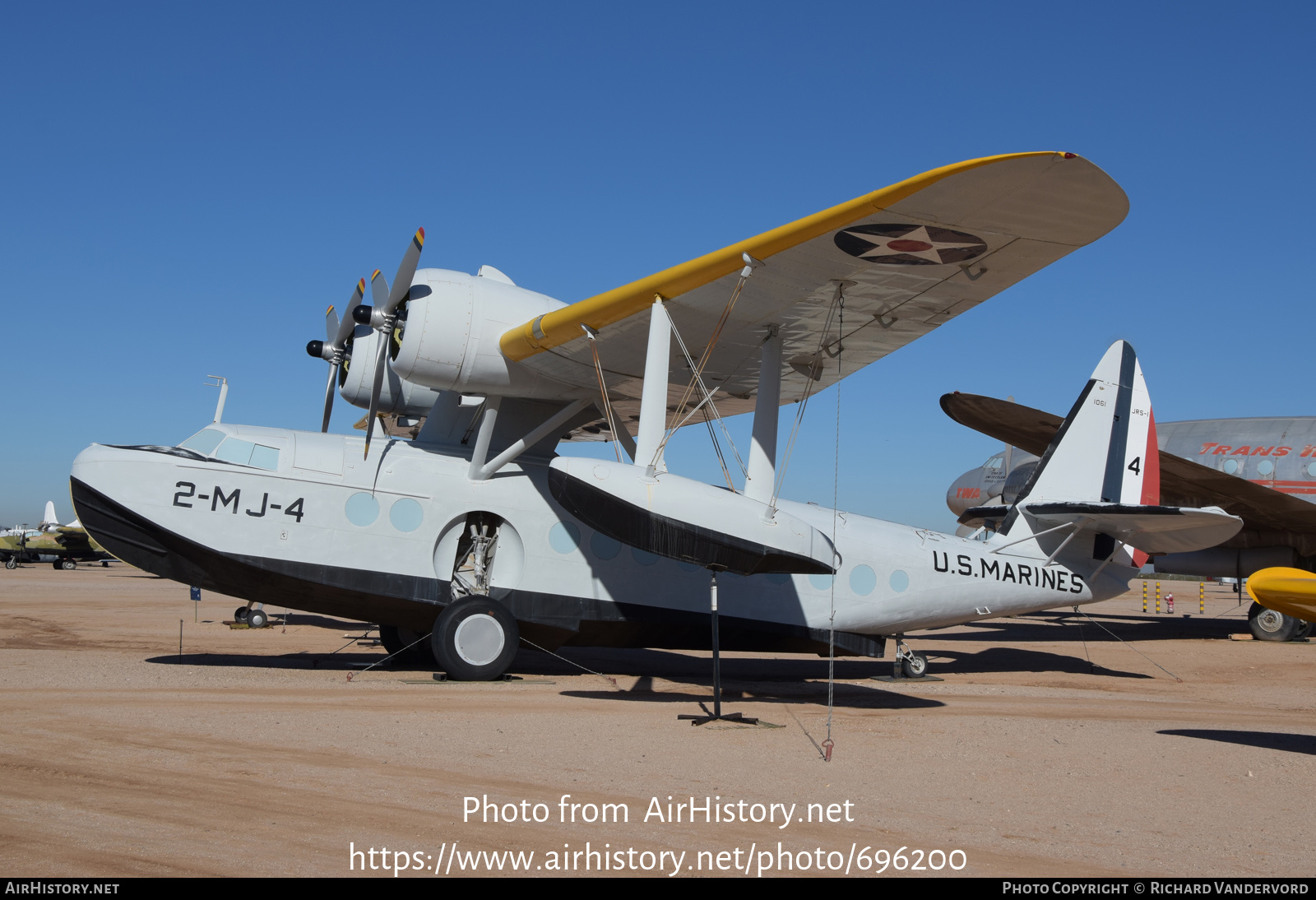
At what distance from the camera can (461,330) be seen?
10219 mm

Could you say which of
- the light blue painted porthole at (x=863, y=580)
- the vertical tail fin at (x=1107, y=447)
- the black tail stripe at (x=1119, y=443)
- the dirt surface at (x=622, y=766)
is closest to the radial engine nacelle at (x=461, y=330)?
the dirt surface at (x=622, y=766)

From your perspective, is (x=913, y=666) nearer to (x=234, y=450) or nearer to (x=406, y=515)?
(x=406, y=515)

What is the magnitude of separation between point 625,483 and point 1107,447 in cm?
974

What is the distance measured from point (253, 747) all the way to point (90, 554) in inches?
2178

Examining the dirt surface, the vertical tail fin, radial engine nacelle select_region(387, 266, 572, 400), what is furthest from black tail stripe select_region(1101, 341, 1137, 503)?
radial engine nacelle select_region(387, 266, 572, 400)

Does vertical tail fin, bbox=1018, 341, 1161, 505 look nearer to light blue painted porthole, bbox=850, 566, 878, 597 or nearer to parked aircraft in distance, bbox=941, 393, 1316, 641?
light blue painted porthole, bbox=850, 566, 878, 597

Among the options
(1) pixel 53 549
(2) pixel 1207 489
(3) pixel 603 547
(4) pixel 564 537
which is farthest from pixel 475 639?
(1) pixel 53 549

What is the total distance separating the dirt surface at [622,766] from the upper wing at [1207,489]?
25.3ft

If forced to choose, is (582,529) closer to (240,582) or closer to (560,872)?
(240,582)

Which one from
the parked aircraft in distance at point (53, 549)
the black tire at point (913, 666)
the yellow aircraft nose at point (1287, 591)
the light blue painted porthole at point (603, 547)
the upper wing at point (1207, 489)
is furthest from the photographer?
the parked aircraft in distance at point (53, 549)

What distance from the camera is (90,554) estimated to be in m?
53.1

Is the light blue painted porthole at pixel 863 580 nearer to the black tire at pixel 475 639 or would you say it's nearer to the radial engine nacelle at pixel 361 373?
the black tire at pixel 475 639

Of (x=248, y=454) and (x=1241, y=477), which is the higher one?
(x=1241, y=477)

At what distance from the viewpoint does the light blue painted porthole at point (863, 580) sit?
1250cm
